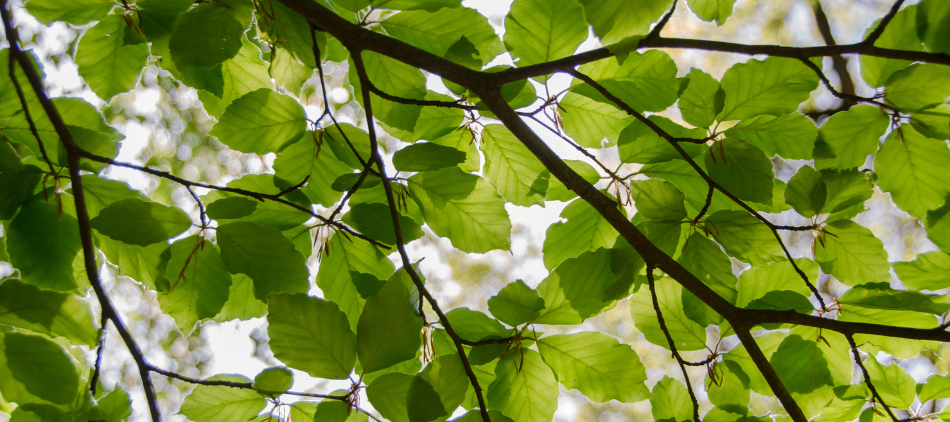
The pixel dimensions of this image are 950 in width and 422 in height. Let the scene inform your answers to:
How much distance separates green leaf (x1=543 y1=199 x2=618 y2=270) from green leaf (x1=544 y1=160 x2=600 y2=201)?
38 millimetres

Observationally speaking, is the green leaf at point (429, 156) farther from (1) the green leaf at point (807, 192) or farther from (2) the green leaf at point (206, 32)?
(1) the green leaf at point (807, 192)

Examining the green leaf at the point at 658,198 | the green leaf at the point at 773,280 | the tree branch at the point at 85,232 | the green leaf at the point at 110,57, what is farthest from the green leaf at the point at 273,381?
the green leaf at the point at 773,280

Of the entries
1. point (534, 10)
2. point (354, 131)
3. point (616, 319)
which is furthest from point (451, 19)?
point (616, 319)

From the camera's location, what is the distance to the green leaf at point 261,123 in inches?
35.7

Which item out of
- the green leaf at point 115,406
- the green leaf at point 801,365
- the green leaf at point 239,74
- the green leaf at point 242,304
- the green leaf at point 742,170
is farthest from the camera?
the green leaf at point 239,74

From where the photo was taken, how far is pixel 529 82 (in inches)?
37.4

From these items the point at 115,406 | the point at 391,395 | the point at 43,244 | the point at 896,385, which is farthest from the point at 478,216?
the point at 896,385

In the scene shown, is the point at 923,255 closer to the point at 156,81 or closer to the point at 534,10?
the point at 534,10

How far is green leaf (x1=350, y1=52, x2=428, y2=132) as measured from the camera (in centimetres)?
97

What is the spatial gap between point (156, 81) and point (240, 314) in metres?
4.80

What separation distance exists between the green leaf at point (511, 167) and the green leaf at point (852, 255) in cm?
53

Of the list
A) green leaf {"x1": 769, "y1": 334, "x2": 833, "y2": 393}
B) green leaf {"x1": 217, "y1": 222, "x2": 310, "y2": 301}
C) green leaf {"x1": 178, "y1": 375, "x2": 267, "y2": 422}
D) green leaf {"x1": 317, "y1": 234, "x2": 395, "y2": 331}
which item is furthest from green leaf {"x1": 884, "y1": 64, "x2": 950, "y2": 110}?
green leaf {"x1": 178, "y1": 375, "x2": 267, "y2": 422}

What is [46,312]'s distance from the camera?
2.23 ft

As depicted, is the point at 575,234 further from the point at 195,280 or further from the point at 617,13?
the point at 195,280
